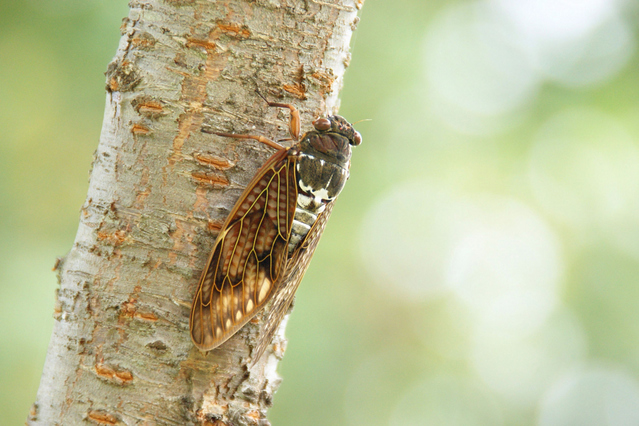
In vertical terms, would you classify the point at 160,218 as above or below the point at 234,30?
below

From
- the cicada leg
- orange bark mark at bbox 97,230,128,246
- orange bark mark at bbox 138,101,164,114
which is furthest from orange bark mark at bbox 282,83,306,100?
orange bark mark at bbox 97,230,128,246

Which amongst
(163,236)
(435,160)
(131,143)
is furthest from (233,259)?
(435,160)

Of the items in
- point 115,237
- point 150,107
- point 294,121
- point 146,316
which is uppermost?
point 294,121

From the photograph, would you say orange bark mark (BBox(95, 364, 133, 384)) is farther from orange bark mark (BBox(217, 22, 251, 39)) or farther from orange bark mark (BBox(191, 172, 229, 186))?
orange bark mark (BBox(217, 22, 251, 39))

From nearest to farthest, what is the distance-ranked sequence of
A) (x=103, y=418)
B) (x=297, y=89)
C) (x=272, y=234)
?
(x=103, y=418), (x=297, y=89), (x=272, y=234)

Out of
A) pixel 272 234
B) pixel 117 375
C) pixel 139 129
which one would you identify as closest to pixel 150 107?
pixel 139 129

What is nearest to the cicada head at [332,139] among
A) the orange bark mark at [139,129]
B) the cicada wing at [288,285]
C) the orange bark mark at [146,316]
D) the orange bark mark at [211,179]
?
the cicada wing at [288,285]

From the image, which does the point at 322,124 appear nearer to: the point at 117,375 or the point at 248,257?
the point at 248,257
